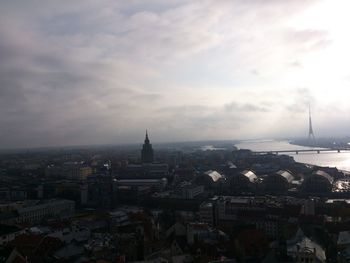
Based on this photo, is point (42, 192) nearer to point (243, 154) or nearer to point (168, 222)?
point (168, 222)

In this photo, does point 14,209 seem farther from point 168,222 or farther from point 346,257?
point 346,257

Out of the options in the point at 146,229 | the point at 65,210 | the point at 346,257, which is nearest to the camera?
the point at 346,257

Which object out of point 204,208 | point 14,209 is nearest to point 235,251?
point 204,208

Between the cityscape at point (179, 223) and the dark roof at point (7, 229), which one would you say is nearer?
the cityscape at point (179, 223)

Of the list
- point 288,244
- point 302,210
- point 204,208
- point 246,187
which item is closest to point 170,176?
point 246,187

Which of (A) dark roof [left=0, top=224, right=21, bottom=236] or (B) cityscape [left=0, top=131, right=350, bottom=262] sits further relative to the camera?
(A) dark roof [left=0, top=224, right=21, bottom=236]

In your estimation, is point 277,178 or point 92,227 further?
point 277,178

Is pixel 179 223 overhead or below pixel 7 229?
overhead

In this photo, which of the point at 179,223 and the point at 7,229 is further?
the point at 7,229

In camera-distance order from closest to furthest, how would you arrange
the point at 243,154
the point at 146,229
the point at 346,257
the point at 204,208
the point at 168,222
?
the point at 346,257 < the point at 146,229 < the point at 168,222 < the point at 204,208 < the point at 243,154
